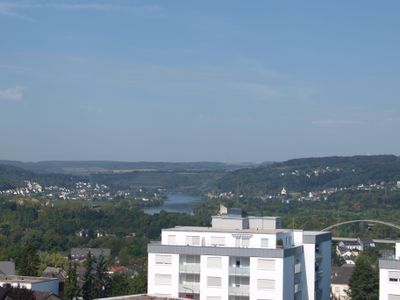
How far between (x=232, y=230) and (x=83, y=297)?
16.8m

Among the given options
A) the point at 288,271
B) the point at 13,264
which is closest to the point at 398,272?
the point at 288,271

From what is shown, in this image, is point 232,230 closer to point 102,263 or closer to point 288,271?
point 288,271

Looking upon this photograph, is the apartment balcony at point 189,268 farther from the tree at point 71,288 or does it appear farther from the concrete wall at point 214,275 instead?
the tree at point 71,288

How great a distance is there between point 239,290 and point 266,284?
1566mm

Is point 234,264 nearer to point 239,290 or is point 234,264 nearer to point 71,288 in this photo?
point 239,290

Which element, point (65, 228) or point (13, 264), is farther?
point (65, 228)

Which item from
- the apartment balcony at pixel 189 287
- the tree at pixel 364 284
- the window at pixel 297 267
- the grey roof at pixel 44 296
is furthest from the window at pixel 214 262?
the tree at pixel 364 284

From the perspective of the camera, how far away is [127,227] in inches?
6412

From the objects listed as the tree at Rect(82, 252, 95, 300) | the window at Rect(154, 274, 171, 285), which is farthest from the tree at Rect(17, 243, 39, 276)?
the window at Rect(154, 274, 171, 285)

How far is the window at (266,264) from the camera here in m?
47.4

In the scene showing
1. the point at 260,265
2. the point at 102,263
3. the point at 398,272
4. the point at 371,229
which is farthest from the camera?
the point at 371,229

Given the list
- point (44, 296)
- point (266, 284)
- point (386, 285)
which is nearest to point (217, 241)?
point (266, 284)

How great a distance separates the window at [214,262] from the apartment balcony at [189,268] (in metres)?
0.71

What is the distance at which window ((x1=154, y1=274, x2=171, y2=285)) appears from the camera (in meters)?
49.4
